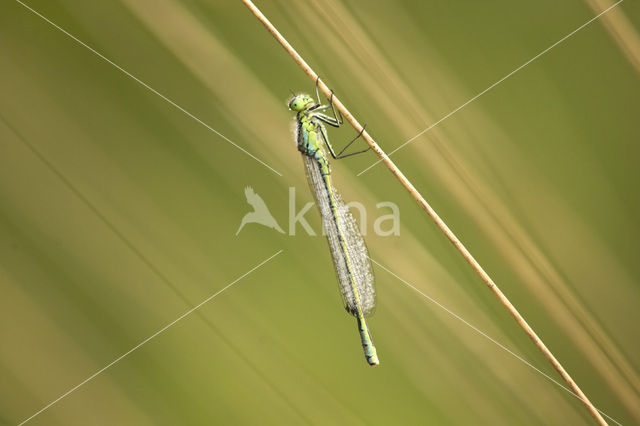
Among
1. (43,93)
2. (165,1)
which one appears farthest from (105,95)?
(165,1)

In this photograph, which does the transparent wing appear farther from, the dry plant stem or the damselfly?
the dry plant stem

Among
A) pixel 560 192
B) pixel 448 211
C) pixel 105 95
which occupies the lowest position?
pixel 560 192

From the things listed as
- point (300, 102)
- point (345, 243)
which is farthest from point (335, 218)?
point (300, 102)

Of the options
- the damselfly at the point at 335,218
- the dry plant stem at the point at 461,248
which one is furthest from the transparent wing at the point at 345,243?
the dry plant stem at the point at 461,248

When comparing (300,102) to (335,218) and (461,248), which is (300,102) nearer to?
(335,218)

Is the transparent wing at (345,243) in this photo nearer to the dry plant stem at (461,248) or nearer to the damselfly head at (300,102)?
the damselfly head at (300,102)

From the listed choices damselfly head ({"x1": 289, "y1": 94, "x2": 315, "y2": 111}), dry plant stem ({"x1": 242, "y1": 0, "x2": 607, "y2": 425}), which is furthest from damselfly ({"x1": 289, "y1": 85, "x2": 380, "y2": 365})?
dry plant stem ({"x1": 242, "y1": 0, "x2": 607, "y2": 425})

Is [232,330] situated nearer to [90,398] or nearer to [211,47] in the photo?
[90,398]

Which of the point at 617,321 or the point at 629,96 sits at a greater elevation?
the point at 629,96
